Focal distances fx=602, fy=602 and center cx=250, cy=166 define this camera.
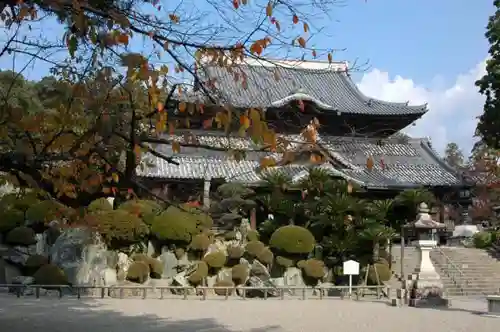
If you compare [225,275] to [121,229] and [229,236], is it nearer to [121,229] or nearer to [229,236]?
[229,236]

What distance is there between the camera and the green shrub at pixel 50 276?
17625mm

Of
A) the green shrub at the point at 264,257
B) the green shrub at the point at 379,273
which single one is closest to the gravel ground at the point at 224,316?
the green shrub at the point at 264,257

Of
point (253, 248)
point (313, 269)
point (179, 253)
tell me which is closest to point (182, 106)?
point (179, 253)

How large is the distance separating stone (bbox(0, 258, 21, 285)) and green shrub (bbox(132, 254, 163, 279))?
3680 millimetres

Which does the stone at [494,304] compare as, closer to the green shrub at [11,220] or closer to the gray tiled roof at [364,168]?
the gray tiled roof at [364,168]

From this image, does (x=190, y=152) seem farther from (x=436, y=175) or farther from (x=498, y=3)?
(x=498, y=3)

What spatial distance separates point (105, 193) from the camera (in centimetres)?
579

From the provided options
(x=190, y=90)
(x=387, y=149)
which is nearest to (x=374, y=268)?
(x=387, y=149)

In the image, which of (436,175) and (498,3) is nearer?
(498,3)

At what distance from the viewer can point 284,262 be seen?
21281 millimetres

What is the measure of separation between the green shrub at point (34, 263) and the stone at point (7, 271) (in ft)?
1.57

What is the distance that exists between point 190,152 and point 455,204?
13.8m

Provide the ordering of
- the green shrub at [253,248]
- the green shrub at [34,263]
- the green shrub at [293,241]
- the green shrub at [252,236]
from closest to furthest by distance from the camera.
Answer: the green shrub at [34,263] < the green shrub at [253,248] < the green shrub at [293,241] < the green shrub at [252,236]

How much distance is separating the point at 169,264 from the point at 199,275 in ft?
3.94
